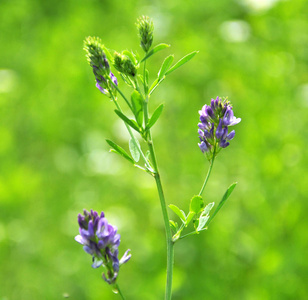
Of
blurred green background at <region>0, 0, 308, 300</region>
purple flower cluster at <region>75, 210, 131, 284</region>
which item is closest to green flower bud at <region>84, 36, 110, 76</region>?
purple flower cluster at <region>75, 210, 131, 284</region>

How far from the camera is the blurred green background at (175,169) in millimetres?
2760

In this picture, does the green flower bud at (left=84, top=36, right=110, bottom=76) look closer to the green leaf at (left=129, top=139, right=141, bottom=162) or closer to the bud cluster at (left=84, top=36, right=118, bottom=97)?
the bud cluster at (left=84, top=36, right=118, bottom=97)

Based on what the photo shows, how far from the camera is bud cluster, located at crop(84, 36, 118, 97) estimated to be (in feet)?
3.82

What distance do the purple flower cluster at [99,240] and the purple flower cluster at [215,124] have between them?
320 millimetres

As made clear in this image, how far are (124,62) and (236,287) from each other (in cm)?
180

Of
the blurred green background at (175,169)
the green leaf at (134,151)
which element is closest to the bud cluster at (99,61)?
the green leaf at (134,151)

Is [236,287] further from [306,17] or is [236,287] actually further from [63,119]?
[306,17]

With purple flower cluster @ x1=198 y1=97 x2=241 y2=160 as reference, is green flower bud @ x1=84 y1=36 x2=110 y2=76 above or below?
above

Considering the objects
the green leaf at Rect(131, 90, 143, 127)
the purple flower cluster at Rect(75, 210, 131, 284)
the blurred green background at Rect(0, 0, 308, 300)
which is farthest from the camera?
the blurred green background at Rect(0, 0, 308, 300)

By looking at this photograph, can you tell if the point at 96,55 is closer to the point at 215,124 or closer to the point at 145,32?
the point at 145,32

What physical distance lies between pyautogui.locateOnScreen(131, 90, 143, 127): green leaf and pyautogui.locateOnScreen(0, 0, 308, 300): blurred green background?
5.21ft

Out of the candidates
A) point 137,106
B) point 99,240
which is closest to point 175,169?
point 137,106

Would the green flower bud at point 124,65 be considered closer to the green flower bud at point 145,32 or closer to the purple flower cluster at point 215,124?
the green flower bud at point 145,32

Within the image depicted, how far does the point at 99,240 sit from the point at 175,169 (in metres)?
2.19
